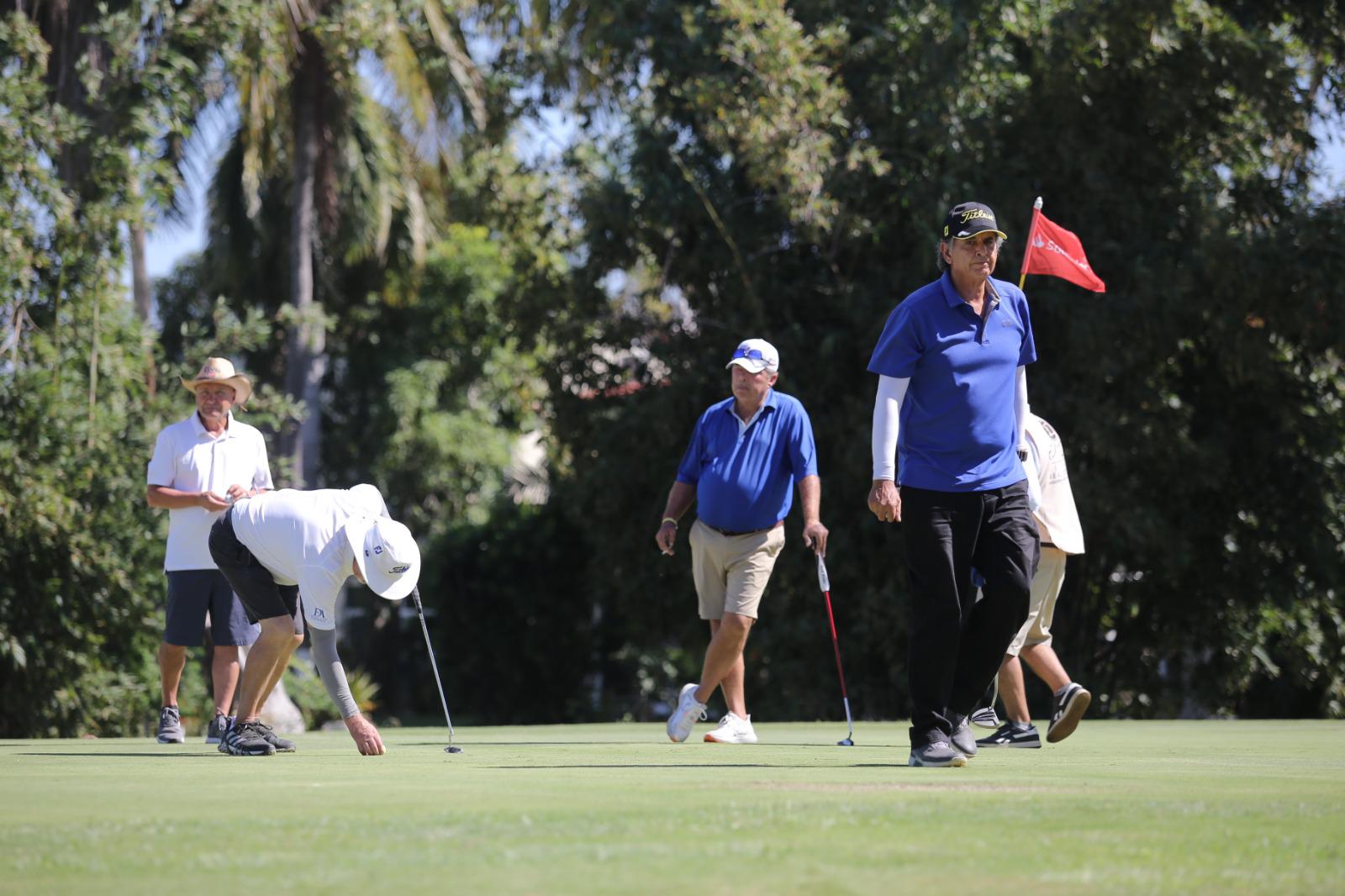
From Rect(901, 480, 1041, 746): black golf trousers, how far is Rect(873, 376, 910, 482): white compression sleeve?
7.3 inches

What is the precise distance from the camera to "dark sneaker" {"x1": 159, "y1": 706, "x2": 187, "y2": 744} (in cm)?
977

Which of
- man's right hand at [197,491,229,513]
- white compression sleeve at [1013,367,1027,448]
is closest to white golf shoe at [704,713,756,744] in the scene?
white compression sleeve at [1013,367,1027,448]

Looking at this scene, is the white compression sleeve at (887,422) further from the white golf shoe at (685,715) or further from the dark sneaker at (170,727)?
the dark sneaker at (170,727)

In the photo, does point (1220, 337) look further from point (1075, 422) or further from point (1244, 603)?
point (1244, 603)

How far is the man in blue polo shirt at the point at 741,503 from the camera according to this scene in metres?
9.35

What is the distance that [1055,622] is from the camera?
62.0 feet

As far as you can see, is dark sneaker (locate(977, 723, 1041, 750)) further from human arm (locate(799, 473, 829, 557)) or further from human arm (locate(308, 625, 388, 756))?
human arm (locate(308, 625, 388, 756))

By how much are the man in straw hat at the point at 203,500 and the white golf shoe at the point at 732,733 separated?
2.66 metres

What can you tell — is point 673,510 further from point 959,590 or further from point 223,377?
point 959,590

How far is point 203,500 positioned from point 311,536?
2374 mm

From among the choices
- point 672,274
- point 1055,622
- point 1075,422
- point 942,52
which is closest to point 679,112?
point 672,274

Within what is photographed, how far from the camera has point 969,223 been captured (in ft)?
22.9

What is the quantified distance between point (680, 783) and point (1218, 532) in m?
13.7

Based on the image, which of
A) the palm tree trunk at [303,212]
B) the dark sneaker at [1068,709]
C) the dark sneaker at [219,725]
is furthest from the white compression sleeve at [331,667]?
the palm tree trunk at [303,212]
